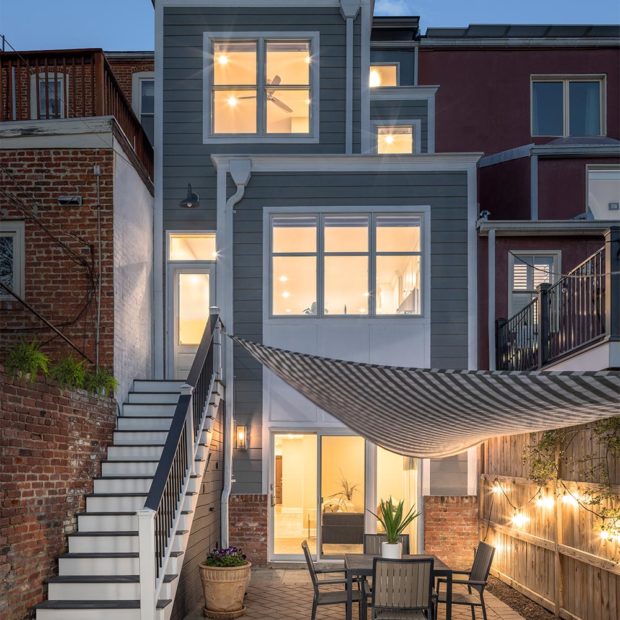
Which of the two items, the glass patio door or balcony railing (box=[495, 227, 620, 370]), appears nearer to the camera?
balcony railing (box=[495, 227, 620, 370])

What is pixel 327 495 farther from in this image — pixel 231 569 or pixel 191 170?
pixel 191 170

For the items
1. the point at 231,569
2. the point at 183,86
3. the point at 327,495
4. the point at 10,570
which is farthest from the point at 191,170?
the point at 10,570

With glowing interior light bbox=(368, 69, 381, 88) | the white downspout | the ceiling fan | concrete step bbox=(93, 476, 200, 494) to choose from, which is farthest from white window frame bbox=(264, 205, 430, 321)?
glowing interior light bbox=(368, 69, 381, 88)

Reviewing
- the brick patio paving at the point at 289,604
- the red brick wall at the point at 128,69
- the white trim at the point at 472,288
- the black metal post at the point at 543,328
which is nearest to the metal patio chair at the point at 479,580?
the brick patio paving at the point at 289,604

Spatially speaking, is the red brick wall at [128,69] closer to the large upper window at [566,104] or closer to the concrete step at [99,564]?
the large upper window at [566,104]

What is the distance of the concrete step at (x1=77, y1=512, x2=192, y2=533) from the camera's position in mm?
7105

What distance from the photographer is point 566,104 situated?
16828 millimetres

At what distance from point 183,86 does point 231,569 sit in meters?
6.82

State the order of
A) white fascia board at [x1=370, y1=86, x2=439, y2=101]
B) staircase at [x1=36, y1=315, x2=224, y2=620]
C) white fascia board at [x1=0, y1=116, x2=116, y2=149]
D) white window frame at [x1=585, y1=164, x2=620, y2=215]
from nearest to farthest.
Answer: staircase at [x1=36, y1=315, x2=224, y2=620] < white fascia board at [x1=0, y1=116, x2=116, y2=149] < white window frame at [x1=585, y1=164, x2=620, y2=215] < white fascia board at [x1=370, y1=86, x2=439, y2=101]

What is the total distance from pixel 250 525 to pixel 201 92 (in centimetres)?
596

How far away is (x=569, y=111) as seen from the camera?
16781 mm

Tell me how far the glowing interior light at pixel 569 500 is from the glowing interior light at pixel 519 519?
1.17 metres

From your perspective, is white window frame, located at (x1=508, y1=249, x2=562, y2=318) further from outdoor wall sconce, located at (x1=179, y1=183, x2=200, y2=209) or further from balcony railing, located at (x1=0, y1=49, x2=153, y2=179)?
balcony railing, located at (x1=0, y1=49, x2=153, y2=179)

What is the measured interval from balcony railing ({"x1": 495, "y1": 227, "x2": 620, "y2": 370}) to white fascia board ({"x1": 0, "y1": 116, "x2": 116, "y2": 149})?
198 inches
